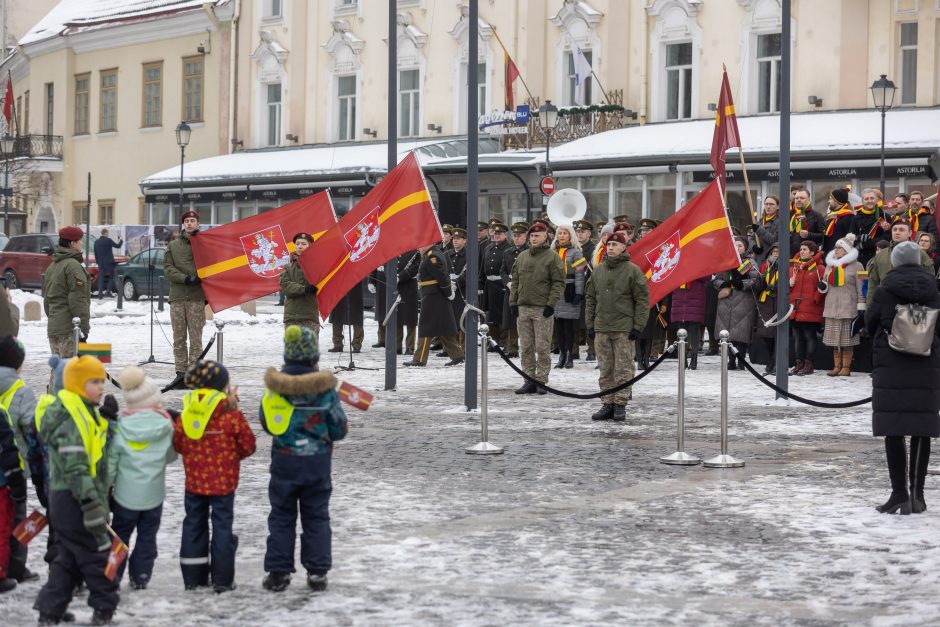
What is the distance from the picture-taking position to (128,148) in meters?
49.2

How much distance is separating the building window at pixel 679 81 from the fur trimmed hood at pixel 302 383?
27.7 metres

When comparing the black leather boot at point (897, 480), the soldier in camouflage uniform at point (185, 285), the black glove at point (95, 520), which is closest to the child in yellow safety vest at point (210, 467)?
the black glove at point (95, 520)

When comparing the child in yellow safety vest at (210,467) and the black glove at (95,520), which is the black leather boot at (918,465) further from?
the black glove at (95,520)

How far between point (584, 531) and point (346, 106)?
34.4 m

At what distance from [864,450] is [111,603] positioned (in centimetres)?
749

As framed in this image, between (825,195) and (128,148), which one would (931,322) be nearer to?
(825,195)

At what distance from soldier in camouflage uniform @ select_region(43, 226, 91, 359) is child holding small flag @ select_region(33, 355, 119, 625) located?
9110mm

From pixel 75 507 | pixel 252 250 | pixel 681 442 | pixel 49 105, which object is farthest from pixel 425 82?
pixel 75 507

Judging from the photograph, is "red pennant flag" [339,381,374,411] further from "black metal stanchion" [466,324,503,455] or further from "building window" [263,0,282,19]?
"building window" [263,0,282,19]

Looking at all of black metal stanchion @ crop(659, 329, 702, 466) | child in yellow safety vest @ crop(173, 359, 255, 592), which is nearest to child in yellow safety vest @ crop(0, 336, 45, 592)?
child in yellow safety vest @ crop(173, 359, 255, 592)

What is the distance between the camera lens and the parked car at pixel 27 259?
41.8m

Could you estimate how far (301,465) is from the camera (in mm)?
7656

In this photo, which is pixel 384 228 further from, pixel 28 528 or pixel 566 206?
pixel 566 206

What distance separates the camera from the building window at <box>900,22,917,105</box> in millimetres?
30531
